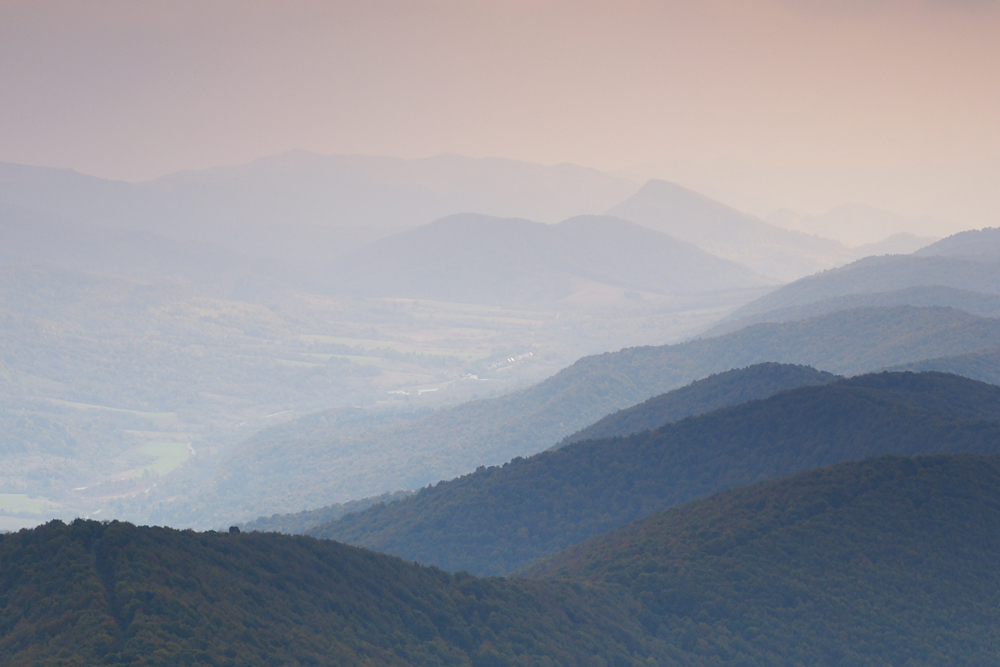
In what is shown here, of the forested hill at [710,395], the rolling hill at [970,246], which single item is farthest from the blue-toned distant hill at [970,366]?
the rolling hill at [970,246]

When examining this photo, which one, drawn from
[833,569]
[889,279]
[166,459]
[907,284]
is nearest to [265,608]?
[833,569]

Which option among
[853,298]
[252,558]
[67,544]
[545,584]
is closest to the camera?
[67,544]

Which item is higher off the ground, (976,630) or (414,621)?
(414,621)

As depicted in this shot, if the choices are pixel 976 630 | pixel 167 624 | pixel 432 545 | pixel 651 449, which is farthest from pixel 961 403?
pixel 167 624

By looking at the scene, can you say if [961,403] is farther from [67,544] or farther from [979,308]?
[979,308]

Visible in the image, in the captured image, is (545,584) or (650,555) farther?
(650,555)

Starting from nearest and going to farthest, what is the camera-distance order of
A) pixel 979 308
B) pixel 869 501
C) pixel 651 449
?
pixel 869 501 < pixel 651 449 < pixel 979 308

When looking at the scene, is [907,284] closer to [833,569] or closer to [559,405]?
[559,405]
